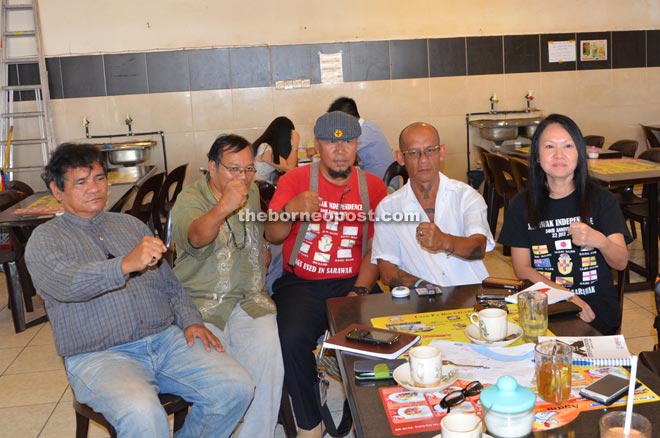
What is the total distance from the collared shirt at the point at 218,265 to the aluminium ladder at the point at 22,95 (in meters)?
4.63

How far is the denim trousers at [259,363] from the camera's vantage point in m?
2.62

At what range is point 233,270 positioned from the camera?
286 cm

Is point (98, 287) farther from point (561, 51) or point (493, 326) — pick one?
point (561, 51)

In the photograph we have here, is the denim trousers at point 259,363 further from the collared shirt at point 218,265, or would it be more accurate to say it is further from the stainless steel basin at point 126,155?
the stainless steel basin at point 126,155

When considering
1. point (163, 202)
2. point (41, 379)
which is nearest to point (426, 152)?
point (41, 379)

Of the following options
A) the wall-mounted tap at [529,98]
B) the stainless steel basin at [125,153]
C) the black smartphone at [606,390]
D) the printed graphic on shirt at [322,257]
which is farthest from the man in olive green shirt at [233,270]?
the wall-mounted tap at [529,98]

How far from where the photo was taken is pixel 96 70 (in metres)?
6.97

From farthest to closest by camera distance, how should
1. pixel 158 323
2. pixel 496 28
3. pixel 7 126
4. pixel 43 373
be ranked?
pixel 496 28 → pixel 7 126 → pixel 43 373 → pixel 158 323

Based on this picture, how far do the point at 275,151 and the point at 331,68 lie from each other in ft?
6.95

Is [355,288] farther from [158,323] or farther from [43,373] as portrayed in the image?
[43,373]

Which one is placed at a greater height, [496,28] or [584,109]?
[496,28]

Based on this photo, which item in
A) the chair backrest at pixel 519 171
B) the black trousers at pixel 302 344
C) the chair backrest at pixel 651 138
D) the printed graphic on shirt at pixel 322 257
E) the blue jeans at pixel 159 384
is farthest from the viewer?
the chair backrest at pixel 651 138

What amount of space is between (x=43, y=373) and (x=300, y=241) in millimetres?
1759

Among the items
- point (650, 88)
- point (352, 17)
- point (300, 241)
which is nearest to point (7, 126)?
point (352, 17)
